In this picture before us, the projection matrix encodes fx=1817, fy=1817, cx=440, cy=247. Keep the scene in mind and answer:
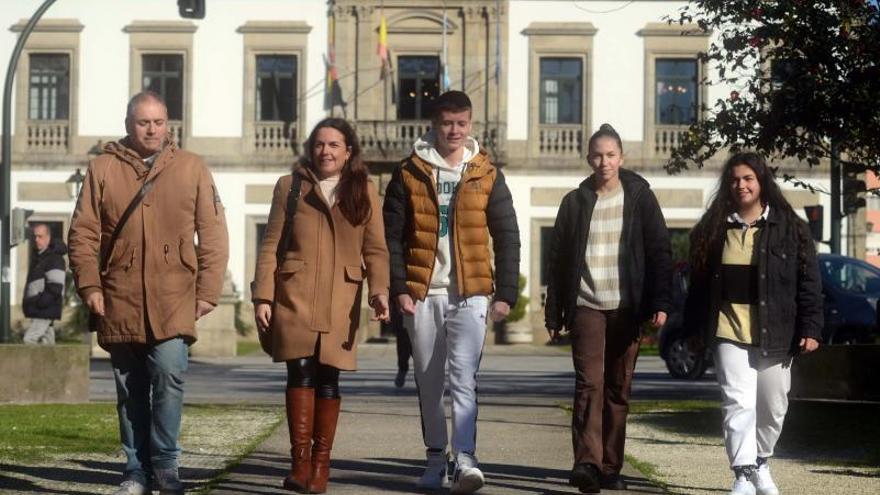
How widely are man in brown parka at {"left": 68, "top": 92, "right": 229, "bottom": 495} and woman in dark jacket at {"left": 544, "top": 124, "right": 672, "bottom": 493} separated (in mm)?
1858

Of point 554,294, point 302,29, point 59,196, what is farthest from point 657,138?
point 554,294

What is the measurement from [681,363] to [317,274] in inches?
592

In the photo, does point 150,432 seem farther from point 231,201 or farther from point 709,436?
point 231,201

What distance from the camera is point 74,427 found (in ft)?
41.7

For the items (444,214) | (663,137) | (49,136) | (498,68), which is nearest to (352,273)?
(444,214)

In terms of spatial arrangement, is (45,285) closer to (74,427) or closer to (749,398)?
(74,427)

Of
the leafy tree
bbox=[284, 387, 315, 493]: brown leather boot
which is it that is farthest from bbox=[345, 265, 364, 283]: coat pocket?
the leafy tree

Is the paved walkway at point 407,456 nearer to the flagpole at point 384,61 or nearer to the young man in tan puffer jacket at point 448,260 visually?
the young man in tan puffer jacket at point 448,260

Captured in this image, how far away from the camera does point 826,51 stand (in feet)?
46.0

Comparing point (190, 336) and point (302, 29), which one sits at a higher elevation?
point (302, 29)

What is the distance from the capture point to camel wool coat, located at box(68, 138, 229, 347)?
820 centimetres

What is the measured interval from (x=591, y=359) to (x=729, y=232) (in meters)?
0.94

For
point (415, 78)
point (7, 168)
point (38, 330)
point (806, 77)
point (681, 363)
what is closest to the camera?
point (806, 77)

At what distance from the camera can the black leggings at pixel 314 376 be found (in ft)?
28.8
